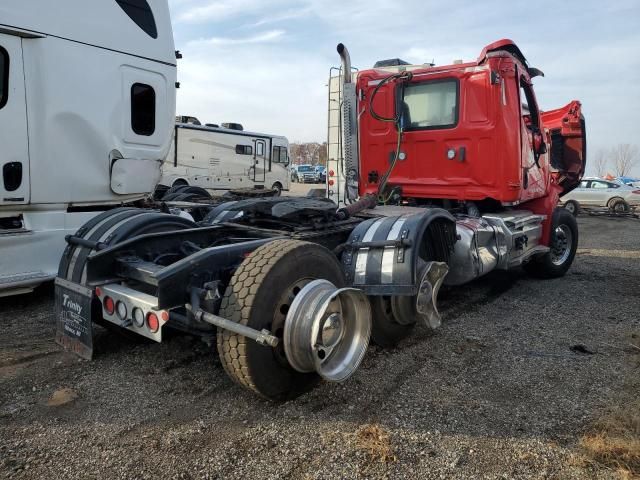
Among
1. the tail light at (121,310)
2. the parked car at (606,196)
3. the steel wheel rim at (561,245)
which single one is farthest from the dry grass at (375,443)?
the parked car at (606,196)

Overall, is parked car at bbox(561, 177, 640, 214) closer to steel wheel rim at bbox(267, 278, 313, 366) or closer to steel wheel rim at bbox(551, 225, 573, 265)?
steel wheel rim at bbox(551, 225, 573, 265)

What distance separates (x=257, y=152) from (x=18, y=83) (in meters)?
16.0

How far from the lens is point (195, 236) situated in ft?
12.8

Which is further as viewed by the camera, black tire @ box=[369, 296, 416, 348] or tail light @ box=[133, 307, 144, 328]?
black tire @ box=[369, 296, 416, 348]

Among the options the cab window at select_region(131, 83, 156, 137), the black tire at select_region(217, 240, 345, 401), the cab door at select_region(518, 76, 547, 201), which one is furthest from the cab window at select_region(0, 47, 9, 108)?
the cab door at select_region(518, 76, 547, 201)

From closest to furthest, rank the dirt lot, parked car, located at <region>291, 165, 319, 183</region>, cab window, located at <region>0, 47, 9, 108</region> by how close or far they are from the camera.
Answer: the dirt lot
cab window, located at <region>0, 47, 9, 108</region>
parked car, located at <region>291, 165, 319, 183</region>

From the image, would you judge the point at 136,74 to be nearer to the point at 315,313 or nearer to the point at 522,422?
the point at 315,313

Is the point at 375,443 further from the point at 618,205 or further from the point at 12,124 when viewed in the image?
the point at 618,205

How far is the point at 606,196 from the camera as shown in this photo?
20.0 m

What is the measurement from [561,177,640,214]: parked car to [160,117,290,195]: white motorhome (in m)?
11.7

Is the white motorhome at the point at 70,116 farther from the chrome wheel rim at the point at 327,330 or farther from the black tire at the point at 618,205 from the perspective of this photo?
the black tire at the point at 618,205

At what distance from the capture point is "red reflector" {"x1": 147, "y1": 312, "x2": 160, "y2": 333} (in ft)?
9.31

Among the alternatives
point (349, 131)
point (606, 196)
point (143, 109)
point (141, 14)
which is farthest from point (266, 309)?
point (606, 196)

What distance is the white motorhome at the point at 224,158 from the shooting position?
17.7 meters
